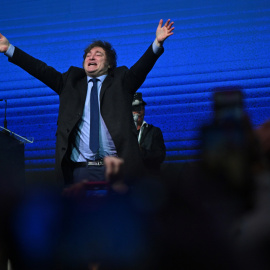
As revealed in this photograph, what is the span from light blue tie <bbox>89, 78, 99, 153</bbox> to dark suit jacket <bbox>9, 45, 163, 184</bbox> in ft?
0.10

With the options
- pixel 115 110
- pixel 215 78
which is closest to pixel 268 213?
pixel 115 110

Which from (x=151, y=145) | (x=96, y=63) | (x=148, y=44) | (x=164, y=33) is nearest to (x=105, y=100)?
(x=96, y=63)

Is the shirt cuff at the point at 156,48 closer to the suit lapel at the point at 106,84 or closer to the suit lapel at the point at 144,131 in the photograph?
the suit lapel at the point at 106,84

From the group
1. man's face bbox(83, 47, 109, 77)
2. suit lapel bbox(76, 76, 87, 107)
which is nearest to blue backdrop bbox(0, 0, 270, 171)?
man's face bbox(83, 47, 109, 77)

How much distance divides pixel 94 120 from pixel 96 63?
1.25 ft

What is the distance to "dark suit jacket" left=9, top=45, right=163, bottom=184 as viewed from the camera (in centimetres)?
177

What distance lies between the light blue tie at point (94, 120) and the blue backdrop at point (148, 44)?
4.64ft

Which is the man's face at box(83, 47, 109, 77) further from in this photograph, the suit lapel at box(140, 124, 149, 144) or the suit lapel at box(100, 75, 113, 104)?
the suit lapel at box(140, 124, 149, 144)

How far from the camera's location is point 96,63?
2.05m

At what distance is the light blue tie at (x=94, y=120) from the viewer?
69.8 inches

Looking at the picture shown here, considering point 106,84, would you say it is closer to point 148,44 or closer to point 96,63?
point 96,63

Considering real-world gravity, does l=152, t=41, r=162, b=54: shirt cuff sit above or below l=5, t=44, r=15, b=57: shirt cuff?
below

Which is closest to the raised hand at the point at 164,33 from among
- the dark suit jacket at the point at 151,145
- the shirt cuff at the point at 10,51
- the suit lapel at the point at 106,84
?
the suit lapel at the point at 106,84

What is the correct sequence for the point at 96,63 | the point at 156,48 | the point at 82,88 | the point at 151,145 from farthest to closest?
the point at 151,145 < the point at 96,63 < the point at 82,88 < the point at 156,48
